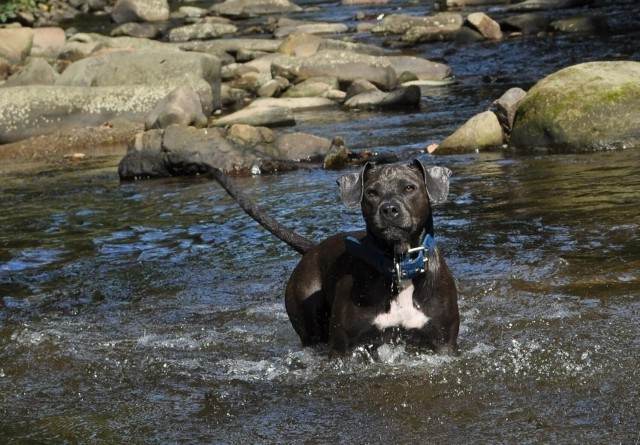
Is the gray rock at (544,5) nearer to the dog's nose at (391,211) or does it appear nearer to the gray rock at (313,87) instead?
the gray rock at (313,87)

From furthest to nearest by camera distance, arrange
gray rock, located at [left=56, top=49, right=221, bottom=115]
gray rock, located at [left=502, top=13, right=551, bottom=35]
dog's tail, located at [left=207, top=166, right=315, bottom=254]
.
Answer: gray rock, located at [left=502, top=13, right=551, bottom=35], gray rock, located at [left=56, top=49, right=221, bottom=115], dog's tail, located at [left=207, top=166, right=315, bottom=254]

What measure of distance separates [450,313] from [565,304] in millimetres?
1638

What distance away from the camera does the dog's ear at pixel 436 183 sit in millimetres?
6043

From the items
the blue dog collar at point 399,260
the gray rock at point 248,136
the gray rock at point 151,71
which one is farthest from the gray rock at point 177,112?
the blue dog collar at point 399,260

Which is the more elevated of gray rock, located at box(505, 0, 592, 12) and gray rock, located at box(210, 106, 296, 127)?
gray rock, located at box(505, 0, 592, 12)

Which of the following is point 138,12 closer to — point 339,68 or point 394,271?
point 339,68

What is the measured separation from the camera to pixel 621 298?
7.48 metres

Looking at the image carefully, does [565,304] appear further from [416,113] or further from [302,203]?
[416,113]

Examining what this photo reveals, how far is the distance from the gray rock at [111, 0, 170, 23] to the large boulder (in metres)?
26.3

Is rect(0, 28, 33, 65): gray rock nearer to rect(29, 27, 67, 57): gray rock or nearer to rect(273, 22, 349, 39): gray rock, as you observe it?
rect(29, 27, 67, 57): gray rock

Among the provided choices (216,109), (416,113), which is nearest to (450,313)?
(416,113)

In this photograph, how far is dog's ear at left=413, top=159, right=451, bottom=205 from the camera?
19.8ft

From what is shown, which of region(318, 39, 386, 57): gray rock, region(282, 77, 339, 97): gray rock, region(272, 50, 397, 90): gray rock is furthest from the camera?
region(318, 39, 386, 57): gray rock

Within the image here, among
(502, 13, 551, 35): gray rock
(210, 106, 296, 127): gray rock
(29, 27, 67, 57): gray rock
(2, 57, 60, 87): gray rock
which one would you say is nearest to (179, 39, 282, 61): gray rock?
(29, 27, 67, 57): gray rock
